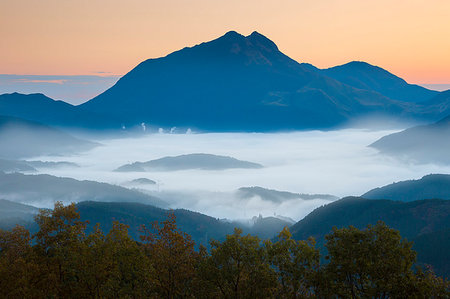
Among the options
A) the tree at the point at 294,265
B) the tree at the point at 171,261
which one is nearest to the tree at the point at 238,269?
the tree at the point at 294,265

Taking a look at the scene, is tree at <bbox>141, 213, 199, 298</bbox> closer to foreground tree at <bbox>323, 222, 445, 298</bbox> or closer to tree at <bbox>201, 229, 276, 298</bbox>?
tree at <bbox>201, 229, 276, 298</bbox>

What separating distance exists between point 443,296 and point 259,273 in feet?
59.2

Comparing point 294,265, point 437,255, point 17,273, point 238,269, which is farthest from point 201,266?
point 437,255

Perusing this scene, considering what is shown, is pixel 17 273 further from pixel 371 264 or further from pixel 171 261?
pixel 371 264

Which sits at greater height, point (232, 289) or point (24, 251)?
point (24, 251)

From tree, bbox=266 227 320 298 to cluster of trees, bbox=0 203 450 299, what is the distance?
4.5 inches

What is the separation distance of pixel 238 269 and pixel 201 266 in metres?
4.38

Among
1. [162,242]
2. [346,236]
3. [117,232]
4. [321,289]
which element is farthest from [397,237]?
[117,232]

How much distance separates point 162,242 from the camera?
4606cm

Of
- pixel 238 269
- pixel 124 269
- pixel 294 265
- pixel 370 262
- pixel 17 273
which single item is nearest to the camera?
pixel 17 273

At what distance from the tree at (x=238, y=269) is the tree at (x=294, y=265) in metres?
1.61

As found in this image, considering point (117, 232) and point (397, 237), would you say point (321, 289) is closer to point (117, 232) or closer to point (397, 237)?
point (397, 237)

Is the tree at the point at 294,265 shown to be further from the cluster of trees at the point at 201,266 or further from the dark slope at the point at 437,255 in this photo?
the dark slope at the point at 437,255

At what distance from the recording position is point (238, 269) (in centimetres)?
4638
